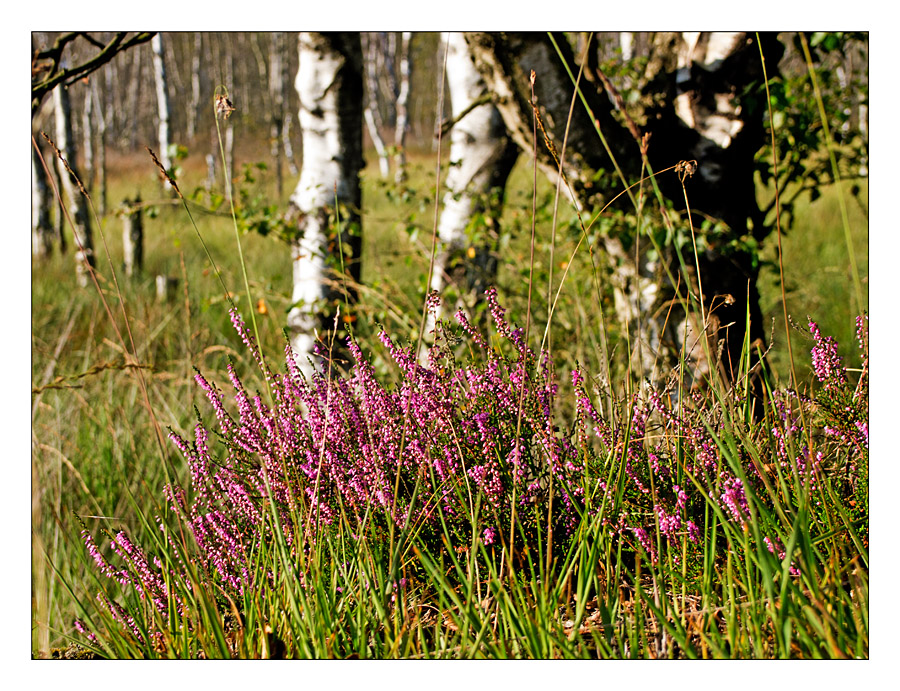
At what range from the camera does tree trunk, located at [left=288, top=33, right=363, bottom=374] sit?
2.74m

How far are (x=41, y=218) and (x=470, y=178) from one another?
5721 millimetres

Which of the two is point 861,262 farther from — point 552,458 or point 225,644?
point 225,644

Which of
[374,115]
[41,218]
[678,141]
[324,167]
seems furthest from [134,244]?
[374,115]

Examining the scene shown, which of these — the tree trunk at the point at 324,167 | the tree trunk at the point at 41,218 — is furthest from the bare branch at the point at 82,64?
the tree trunk at the point at 41,218

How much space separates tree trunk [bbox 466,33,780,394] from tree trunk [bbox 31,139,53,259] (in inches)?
237

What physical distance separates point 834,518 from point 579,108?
145 centimetres

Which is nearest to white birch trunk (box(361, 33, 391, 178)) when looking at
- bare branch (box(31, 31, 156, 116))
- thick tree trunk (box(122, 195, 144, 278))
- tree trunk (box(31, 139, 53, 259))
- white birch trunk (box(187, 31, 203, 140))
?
white birch trunk (box(187, 31, 203, 140))

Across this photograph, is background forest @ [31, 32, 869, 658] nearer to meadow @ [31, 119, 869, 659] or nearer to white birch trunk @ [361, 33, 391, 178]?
meadow @ [31, 119, 869, 659]

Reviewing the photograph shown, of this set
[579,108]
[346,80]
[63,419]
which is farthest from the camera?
[63,419]

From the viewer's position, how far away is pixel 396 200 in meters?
3.36

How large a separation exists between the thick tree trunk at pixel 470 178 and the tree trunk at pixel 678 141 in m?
0.70

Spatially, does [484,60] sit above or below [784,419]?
above

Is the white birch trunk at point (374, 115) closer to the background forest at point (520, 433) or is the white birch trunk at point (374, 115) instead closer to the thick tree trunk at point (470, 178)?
the background forest at point (520, 433)

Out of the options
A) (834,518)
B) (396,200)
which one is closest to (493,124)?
(396,200)
